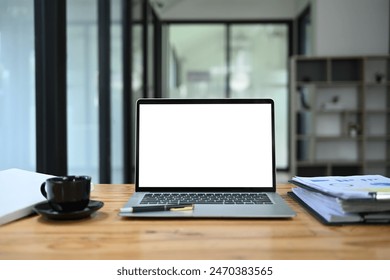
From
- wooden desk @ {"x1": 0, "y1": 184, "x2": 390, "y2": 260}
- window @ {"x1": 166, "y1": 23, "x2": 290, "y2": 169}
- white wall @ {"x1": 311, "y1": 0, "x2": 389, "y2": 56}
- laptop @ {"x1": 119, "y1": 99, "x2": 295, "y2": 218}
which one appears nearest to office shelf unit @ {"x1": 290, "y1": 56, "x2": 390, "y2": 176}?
white wall @ {"x1": 311, "y1": 0, "x2": 389, "y2": 56}

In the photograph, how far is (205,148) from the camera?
2.50ft

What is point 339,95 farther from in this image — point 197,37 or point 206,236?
point 206,236

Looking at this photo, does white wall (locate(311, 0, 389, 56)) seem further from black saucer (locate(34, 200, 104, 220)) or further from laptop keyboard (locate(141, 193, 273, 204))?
black saucer (locate(34, 200, 104, 220))

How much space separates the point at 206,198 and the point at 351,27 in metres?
3.59

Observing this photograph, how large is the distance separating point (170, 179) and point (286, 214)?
0.24 m

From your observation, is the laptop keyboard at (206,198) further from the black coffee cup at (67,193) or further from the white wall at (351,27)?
the white wall at (351,27)

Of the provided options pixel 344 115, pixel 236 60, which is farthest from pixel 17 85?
pixel 236 60

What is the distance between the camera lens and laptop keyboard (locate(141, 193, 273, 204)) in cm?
68

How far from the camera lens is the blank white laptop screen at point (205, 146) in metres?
0.75

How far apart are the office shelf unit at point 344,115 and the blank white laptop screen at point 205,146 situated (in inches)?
120

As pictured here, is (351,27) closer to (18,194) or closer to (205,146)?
(205,146)

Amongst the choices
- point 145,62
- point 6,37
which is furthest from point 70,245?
point 145,62

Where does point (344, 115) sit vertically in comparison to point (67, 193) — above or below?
above

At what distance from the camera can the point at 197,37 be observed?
5.07 metres
